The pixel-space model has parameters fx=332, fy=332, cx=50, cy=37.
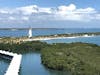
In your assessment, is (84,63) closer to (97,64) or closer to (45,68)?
(97,64)

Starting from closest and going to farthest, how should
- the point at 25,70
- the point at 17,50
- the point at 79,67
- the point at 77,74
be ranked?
the point at 77,74
the point at 79,67
the point at 25,70
the point at 17,50

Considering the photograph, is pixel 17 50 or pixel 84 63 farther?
pixel 17 50

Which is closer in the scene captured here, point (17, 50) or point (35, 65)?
point (35, 65)

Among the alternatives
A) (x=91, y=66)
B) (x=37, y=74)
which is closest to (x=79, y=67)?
(x=91, y=66)

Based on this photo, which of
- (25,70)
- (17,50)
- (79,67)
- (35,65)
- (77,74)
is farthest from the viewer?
(17,50)

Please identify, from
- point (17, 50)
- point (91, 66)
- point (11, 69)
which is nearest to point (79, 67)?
point (91, 66)

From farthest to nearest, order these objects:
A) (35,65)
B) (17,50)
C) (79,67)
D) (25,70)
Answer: (17,50), (35,65), (25,70), (79,67)

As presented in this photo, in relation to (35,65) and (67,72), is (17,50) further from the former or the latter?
(67,72)

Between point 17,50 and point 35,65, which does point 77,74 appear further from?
point 17,50
